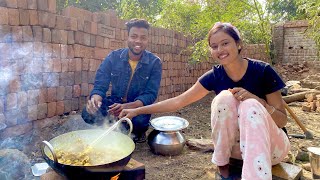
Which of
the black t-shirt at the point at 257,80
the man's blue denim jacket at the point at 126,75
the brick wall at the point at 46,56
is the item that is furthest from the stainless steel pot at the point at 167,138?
the brick wall at the point at 46,56

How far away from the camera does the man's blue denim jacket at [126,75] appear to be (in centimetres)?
330

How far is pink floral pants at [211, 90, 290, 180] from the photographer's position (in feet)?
5.12

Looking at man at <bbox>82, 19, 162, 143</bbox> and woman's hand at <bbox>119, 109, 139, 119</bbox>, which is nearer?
woman's hand at <bbox>119, 109, 139, 119</bbox>

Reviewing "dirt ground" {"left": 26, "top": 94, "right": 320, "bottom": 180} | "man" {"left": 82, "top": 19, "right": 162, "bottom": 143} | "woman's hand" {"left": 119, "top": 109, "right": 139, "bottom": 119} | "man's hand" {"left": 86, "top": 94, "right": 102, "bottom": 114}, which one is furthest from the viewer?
"man" {"left": 82, "top": 19, "right": 162, "bottom": 143}

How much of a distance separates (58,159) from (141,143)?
183cm

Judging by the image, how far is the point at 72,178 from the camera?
1.56 m

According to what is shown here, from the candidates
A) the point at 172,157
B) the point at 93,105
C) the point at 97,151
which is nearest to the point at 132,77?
the point at 93,105

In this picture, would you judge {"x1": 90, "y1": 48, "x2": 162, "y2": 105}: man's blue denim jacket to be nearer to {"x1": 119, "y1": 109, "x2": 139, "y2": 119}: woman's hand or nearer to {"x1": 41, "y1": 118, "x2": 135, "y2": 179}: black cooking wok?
{"x1": 119, "y1": 109, "x2": 139, "y2": 119}: woman's hand

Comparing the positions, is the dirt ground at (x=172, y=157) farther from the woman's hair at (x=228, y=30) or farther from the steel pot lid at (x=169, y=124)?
the woman's hair at (x=228, y=30)

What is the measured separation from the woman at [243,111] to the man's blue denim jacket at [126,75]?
1.08 meters

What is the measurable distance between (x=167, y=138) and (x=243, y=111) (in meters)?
1.45

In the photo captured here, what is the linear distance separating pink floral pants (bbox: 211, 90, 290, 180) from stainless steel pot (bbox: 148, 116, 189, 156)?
1.06 meters

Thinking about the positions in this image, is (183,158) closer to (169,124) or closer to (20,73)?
(169,124)

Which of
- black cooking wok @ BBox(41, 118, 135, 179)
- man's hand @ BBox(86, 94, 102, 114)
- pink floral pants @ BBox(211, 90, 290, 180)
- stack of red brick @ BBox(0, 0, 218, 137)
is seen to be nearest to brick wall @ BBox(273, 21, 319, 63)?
stack of red brick @ BBox(0, 0, 218, 137)
